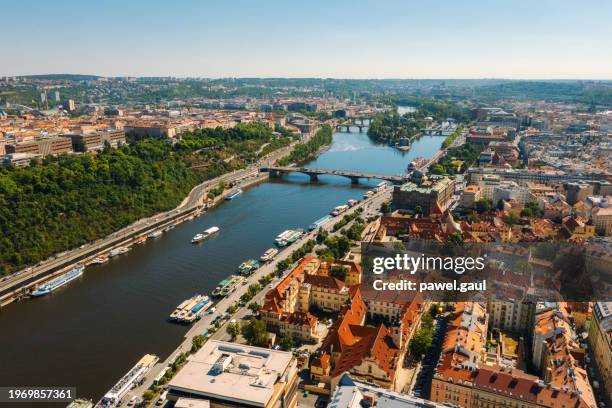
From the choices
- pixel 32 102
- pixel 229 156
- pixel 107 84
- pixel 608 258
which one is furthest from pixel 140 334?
pixel 107 84

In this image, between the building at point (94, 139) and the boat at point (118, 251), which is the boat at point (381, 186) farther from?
the building at point (94, 139)

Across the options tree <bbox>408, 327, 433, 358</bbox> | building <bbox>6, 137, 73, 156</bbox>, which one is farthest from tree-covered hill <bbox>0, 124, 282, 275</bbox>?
tree <bbox>408, 327, 433, 358</bbox>

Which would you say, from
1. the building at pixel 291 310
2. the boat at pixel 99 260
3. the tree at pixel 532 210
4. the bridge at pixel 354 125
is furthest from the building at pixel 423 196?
the bridge at pixel 354 125

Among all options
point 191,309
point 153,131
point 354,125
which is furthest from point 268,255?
point 354,125

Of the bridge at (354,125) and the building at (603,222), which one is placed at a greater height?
the bridge at (354,125)

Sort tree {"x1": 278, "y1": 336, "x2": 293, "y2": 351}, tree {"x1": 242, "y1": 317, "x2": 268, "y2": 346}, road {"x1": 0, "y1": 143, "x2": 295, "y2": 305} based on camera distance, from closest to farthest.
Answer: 1. tree {"x1": 242, "y1": 317, "x2": 268, "y2": 346}
2. tree {"x1": 278, "y1": 336, "x2": 293, "y2": 351}
3. road {"x1": 0, "y1": 143, "x2": 295, "y2": 305}

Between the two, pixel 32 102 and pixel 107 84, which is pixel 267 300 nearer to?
pixel 32 102

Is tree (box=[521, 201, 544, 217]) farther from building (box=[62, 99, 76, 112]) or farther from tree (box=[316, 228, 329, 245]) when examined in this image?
building (box=[62, 99, 76, 112])
